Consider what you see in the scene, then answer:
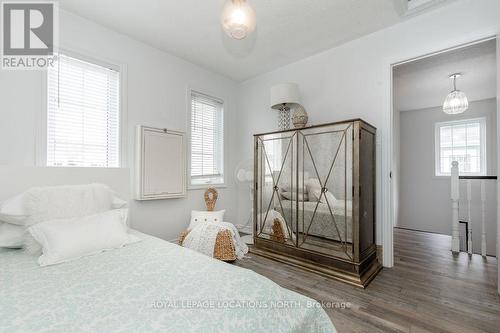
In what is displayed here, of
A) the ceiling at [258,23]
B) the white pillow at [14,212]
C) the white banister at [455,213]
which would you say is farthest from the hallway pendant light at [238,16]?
the white banister at [455,213]

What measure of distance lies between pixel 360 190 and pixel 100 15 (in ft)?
10.1

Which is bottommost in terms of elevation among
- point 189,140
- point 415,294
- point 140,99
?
point 415,294

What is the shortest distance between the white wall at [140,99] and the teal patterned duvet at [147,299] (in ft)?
4.10

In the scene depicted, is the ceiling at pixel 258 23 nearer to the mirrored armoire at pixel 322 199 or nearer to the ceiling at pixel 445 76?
the ceiling at pixel 445 76

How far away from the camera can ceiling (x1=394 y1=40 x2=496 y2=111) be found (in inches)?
117

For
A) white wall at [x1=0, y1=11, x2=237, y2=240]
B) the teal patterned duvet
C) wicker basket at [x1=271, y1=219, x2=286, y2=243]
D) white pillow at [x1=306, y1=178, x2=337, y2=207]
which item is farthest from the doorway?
the teal patterned duvet

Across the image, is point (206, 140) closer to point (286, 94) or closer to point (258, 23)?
point (286, 94)

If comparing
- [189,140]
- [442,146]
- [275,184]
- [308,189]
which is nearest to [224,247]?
[275,184]

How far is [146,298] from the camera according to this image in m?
0.98

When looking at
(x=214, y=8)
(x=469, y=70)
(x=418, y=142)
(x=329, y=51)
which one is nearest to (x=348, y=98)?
(x=329, y=51)

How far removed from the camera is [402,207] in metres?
5.56

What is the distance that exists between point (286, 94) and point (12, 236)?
114 inches

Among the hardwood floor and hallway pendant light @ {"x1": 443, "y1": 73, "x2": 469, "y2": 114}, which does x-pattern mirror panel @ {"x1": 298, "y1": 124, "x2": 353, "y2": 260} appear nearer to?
the hardwood floor

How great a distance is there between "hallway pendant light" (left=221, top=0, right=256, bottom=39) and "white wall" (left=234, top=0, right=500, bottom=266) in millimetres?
1842
